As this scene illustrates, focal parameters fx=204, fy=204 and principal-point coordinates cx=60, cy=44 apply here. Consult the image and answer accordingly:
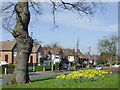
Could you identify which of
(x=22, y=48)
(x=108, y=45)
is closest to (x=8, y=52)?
(x=108, y=45)

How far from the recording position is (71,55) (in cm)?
7819

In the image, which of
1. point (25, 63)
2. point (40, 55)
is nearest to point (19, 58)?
point (25, 63)

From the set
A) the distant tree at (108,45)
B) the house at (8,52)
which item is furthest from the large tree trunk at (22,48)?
the house at (8,52)

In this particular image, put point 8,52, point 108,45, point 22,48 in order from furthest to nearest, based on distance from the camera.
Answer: point 8,52
point 108,45
point 22,48

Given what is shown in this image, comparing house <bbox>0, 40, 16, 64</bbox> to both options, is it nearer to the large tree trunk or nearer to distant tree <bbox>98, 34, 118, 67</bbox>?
distant tree <bbox>98, 34, 118, 67</bbox>

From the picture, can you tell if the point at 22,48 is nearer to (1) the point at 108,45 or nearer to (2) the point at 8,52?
(1) the point at 108,45

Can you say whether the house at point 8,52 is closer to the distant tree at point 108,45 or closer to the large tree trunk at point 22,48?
the distant tree at point 108,45

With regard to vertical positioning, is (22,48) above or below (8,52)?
below

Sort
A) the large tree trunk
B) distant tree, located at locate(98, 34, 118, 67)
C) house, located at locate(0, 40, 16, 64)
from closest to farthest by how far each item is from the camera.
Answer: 1. the large tree trunk
2. distant tree, located at locate(98, 34, 118, 67)
3. house, located at locate(0, 40, 16, 64)

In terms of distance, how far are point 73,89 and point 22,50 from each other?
4822 mm

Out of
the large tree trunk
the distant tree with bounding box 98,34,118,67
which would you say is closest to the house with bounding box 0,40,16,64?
the distant tree with bounding box 98,34,118,67

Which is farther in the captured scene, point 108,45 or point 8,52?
point 8,52

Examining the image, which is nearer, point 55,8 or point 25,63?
point 25,63

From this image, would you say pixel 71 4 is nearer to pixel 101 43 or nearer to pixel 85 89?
pixel 85 89
